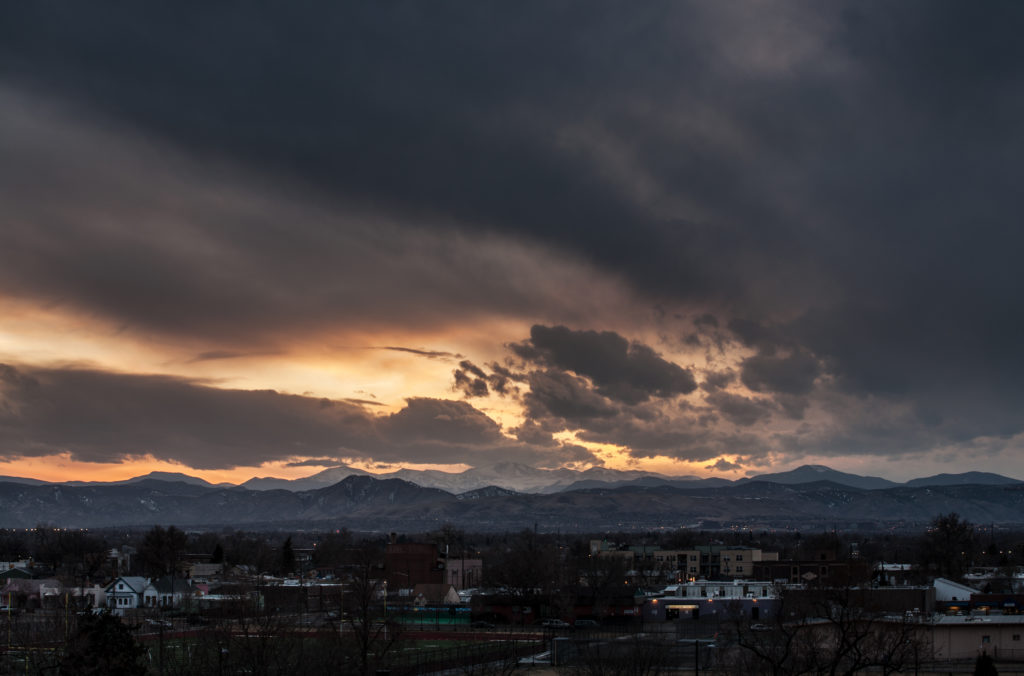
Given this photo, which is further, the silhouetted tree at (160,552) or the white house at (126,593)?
the silhouetted tree at (160,552)

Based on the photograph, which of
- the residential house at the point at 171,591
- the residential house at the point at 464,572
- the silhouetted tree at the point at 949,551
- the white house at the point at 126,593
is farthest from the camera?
the residential house at the point at 464,572

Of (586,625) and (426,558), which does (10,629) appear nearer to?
(586,625)

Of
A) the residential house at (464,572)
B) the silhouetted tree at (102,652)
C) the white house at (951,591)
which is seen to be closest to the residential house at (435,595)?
the residential house at (464,572)

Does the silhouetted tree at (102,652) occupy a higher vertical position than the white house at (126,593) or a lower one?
higher

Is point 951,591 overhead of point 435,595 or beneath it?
overhead

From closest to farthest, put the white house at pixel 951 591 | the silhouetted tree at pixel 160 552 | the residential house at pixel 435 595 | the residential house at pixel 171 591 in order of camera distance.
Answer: the white house at pixel 951 591 < the residential house at pixel 171 591 < the residential house at pixel 435 595 < the silhouetted tree at pixel 160 552

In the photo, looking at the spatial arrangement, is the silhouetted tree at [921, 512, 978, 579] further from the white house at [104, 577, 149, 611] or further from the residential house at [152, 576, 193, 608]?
the white house at [104, 577, 149, 611]

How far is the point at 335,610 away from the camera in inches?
4210

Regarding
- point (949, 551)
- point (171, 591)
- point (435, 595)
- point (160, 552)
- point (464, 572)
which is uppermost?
point (160, 552)

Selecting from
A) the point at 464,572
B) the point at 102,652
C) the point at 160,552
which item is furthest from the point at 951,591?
the point at 160,552

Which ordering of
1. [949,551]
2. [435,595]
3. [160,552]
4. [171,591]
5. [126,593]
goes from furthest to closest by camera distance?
[160,552] → [949,551] → [435,595] → [126,593] → [171,591]

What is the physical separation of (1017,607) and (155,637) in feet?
249

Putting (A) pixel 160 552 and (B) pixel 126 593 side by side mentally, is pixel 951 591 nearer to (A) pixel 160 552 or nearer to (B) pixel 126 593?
(B) pixel 126 593

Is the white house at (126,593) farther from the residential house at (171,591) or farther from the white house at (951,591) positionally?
the white house at (951,591)
